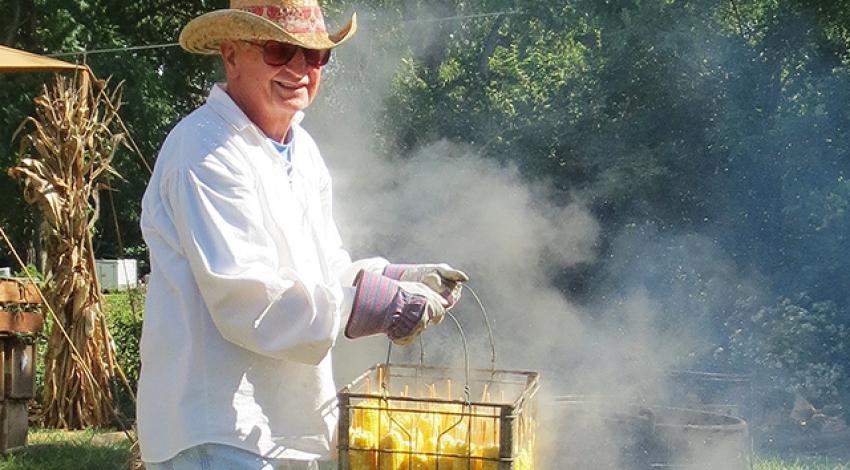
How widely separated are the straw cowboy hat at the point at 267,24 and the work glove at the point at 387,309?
21.1 inches

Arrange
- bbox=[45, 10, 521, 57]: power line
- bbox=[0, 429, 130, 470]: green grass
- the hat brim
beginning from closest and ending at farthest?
the hat brim → bbox=[0, 429, 130, 470]: green grass → bbox=[45, 10, 521, 57]: power line

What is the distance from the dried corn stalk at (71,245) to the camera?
7078 mm

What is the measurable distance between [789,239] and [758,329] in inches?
26.6

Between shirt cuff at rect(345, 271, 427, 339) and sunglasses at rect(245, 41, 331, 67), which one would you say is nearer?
shirt cuff at rect(345, 271, 427, 339)

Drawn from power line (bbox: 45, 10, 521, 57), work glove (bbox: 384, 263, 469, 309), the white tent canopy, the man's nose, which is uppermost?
power line (bbox: 45, 10, 521, 57)

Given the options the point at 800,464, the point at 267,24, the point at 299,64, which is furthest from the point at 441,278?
the point at 800,464

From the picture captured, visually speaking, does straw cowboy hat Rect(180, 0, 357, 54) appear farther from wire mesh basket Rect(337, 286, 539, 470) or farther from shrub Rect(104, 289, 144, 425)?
shrub Rect(104, 289, 144, 425)

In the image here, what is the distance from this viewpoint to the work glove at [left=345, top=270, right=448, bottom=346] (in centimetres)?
219

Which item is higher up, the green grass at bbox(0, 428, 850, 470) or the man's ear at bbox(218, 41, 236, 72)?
the man's ear at bbox(218, 41, 236, 72)

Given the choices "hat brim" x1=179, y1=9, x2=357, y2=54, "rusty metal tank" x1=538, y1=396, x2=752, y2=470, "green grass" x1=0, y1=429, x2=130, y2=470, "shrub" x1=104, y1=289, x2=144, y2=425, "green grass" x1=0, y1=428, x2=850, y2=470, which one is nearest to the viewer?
"hat brim" x1=179, y1=9, x2=357, y2=54

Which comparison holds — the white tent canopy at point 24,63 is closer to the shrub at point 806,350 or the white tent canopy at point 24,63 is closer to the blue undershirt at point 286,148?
the blue undershirt at point 286,148

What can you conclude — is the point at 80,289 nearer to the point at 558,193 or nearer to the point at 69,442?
the point at 69,442

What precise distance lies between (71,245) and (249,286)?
557 centimetres

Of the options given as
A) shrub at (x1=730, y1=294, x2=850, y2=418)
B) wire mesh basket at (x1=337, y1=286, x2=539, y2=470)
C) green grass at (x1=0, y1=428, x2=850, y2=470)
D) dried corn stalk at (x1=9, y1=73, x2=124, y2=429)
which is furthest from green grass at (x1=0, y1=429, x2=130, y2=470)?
shrub at (x1=730, y1=294, x2=850, y2=418)
